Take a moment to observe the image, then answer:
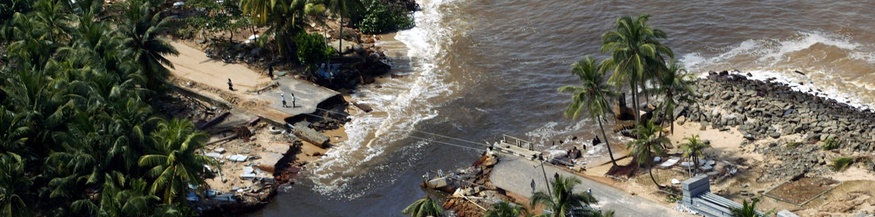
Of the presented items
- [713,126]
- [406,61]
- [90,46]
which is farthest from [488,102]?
[90,46]

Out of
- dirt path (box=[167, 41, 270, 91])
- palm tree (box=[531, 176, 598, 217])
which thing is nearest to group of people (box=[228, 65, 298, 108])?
dirt path (box=[167, 41, 270, 91])

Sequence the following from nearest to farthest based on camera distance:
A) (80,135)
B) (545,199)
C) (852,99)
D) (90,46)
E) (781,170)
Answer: (545,199) → (80,135) → (781,170) → (90,46) → (852,99)

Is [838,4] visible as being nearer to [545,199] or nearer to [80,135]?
[545,199]

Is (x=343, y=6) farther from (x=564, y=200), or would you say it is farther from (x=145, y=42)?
(x=564, y=200)

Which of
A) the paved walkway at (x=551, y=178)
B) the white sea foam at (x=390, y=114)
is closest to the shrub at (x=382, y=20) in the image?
the white sea foam at (x=390, y=114)

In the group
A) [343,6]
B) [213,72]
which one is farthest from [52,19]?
[343,6]

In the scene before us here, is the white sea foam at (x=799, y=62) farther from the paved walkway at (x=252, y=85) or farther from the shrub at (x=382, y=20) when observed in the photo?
the paved walkway at (x=252, y=85)
